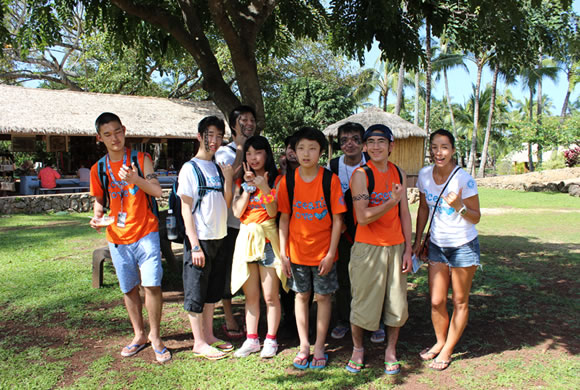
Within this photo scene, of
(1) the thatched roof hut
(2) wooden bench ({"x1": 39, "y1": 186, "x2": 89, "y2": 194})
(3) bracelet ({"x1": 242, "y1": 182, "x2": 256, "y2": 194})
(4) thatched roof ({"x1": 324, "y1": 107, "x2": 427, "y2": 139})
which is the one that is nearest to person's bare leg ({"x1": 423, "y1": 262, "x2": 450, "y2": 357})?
(3) bracelet ({"x1": 242, "y1": 182, "x2": 256, "y2": 194})

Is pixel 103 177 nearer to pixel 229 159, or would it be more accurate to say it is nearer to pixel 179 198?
pixel 179 198

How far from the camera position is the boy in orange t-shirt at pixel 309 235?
3311 mm

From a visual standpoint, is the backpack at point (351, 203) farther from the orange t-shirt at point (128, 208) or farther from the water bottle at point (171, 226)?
the orange t-shirt at point (128, 208)

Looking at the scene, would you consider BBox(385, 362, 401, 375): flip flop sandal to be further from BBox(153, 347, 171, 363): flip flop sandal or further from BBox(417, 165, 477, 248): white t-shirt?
BBox(153, 347, 171, 363): flip flop sandal

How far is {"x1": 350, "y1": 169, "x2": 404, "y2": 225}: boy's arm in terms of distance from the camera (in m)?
3.09

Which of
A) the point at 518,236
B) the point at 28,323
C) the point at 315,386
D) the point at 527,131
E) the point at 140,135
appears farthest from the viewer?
the point at 527,131

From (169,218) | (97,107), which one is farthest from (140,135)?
(169,218)

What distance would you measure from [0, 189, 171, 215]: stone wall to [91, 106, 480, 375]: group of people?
36.7 feet

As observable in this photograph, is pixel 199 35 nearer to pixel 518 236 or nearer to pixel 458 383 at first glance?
pixel 458 383

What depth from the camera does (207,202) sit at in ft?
11.3

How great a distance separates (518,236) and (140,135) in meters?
13.0

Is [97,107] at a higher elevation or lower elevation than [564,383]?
higher

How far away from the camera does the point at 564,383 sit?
121 inches

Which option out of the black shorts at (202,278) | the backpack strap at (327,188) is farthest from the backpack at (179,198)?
the backpack strap at (327,188)
